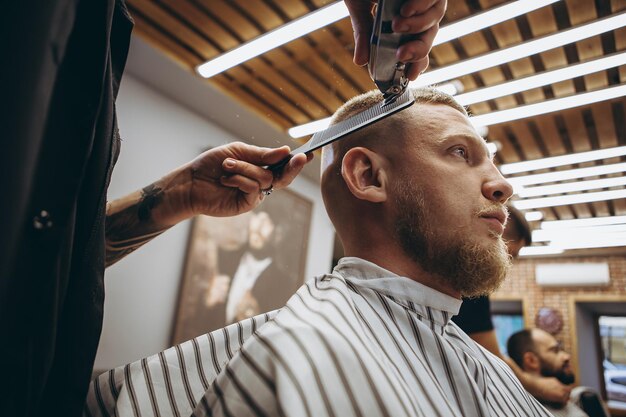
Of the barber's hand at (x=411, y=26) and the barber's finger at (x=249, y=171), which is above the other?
the barber's hand at (x=411, y=26)

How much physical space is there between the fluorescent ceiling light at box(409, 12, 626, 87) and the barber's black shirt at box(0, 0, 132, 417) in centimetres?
207

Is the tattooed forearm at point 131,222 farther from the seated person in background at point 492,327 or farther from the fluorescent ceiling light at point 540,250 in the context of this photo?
the fluorescent ceiling light at point 540,250

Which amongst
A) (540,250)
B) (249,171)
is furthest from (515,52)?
(540,250)

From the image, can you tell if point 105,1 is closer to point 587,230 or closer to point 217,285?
point 217,285

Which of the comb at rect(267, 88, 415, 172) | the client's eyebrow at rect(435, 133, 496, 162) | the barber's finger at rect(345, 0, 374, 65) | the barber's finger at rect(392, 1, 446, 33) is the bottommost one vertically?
the comb at rect(267, 88, 415, 172)

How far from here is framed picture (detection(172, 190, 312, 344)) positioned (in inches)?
120

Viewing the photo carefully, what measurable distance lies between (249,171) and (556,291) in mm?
8375

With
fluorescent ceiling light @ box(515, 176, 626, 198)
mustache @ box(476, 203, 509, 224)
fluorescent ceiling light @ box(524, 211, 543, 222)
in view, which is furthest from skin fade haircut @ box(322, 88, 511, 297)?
fluorescent ceiling light @ box(524, 211, 543, 222)

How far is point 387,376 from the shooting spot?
27.4 inches

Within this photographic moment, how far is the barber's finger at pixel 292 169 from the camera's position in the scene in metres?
1.17

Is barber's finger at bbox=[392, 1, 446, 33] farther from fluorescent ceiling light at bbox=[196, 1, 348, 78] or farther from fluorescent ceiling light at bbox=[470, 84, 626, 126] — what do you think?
fluorescent ceiling light at bbox=[470, 84, 626, 126]

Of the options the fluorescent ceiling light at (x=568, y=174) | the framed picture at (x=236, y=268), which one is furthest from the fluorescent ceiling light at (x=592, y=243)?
the framed picture at (x=236, y=268)

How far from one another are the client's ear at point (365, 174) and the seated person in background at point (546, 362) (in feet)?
8.76

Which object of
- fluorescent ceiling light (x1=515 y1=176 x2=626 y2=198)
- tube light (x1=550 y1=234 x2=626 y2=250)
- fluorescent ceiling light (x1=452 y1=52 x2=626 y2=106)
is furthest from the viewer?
tube light (x1=550 y1=234 x2=626 y2=250)
